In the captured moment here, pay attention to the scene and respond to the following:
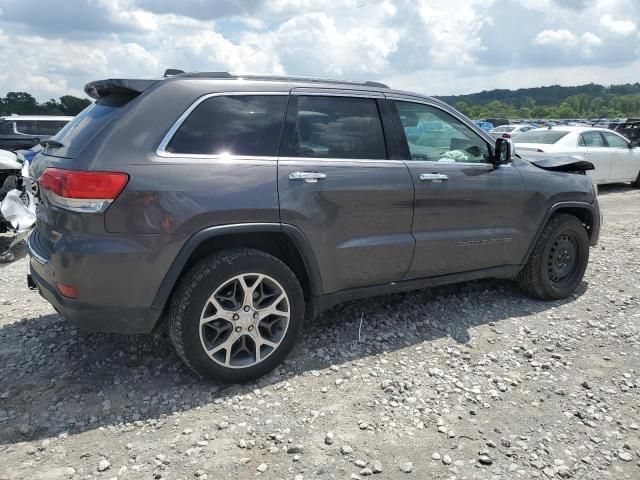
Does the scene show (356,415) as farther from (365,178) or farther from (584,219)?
(584,219)

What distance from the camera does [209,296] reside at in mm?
3156

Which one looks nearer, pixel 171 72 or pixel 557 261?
pixel 171 72

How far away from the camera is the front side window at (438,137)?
13.1 feet

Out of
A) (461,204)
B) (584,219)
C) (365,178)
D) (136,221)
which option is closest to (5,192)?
(136,221)

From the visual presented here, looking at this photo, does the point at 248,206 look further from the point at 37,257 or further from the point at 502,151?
the point at 502,151

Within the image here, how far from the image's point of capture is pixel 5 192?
6.58 m

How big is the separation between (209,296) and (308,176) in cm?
97

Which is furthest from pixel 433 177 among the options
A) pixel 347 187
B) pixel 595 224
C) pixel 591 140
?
pixel 591 140

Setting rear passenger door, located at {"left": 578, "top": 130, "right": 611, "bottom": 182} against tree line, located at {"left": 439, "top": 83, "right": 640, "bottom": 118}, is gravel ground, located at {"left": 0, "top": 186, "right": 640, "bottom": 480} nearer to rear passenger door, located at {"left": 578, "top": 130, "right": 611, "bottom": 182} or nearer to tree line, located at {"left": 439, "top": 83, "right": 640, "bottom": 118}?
rear passenger door, located at {"left": 578, "top": 130, "right": 611, "bottom": 182}

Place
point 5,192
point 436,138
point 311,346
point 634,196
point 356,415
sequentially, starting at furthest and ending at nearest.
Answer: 1. point 634,196
2. point 5,192
3. point 436,138
4. point 311,346
5. point 356,415

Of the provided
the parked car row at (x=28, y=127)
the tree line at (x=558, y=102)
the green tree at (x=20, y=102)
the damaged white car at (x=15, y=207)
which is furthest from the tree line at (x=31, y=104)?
the tree line at (x=558, y=102)

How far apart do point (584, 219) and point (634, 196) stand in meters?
8.46

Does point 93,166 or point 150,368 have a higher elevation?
point 93,166

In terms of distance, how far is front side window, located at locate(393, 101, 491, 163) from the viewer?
13.1 ft
